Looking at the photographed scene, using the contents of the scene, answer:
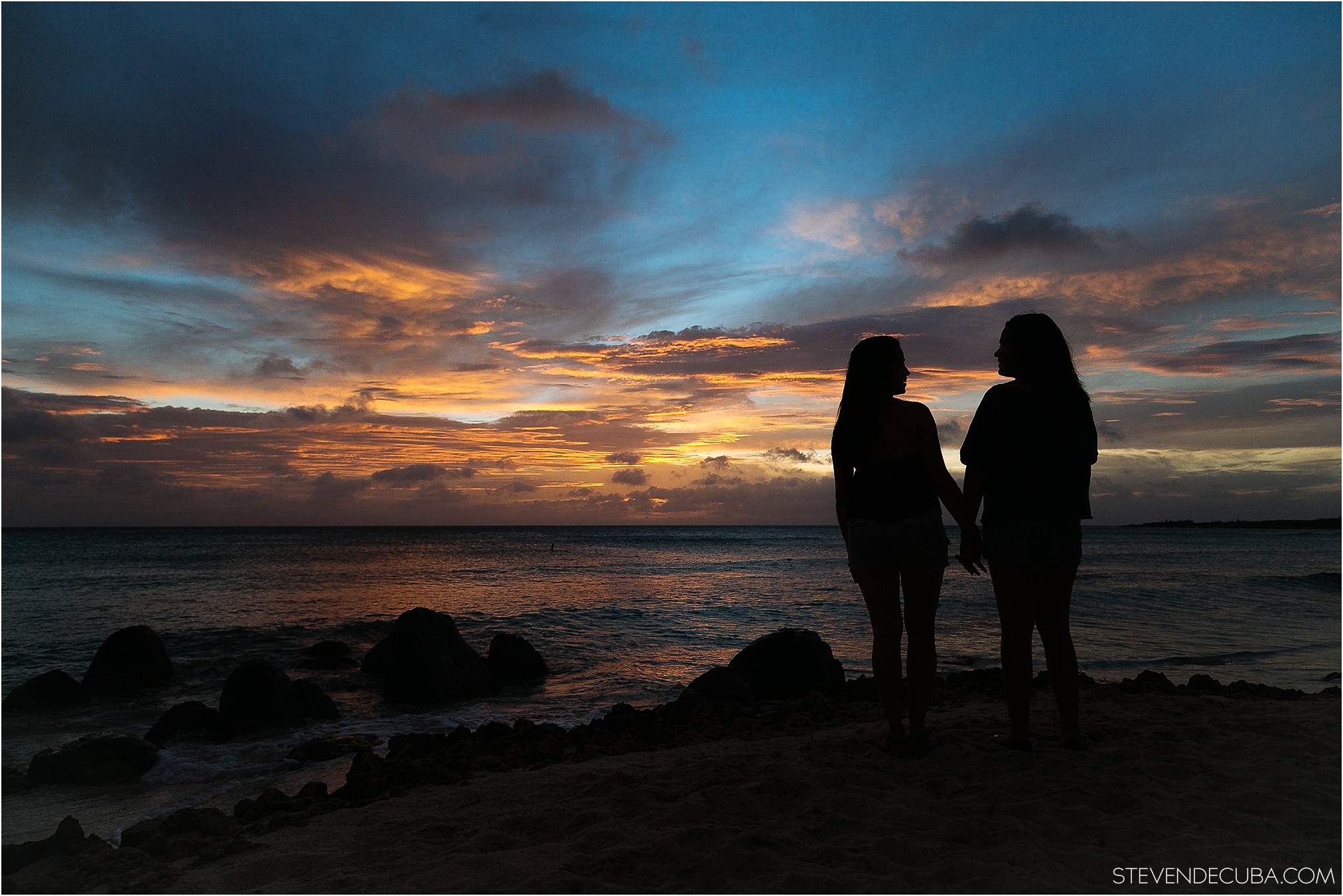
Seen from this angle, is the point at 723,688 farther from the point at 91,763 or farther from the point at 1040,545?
the point at 91,763

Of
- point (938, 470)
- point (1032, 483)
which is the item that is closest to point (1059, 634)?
point (1032, 483)

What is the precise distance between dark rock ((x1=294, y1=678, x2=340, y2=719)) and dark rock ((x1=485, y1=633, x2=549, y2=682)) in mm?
2363

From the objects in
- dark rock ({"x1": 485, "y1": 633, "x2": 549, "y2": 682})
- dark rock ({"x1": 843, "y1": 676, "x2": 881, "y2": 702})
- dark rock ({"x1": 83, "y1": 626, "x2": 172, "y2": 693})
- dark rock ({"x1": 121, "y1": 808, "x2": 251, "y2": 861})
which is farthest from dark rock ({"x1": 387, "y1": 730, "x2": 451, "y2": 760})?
dark rock ({"x1": 83, "y1": 626, "x2": 172, "y2": 693})

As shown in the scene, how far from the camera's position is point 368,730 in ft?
26.6

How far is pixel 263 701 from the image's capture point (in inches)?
324

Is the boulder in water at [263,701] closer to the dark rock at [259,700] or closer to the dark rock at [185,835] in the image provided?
the dark rock at [259,700]

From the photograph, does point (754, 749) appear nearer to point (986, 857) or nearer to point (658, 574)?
point (986, 857)

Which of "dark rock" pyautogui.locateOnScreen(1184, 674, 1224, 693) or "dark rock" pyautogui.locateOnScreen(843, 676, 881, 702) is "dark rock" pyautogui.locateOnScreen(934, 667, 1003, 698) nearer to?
"dark rock" pyautogui.locateOnScreen(843, 676, 881, 702)

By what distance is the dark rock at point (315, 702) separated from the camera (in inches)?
341

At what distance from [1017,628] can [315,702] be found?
8.39m

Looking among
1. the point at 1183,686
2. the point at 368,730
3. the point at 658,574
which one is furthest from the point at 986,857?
the point at 658,574

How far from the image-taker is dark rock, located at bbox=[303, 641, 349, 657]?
13.1m

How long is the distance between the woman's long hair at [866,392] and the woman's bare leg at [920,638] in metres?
0.86

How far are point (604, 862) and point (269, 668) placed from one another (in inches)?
283
